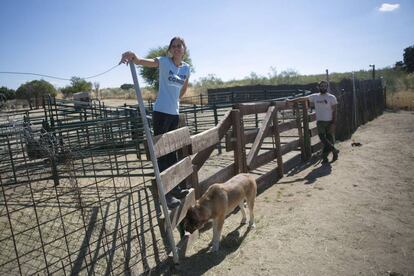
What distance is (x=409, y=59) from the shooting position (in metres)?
40.7

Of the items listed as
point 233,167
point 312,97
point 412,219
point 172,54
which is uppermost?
point 172,54

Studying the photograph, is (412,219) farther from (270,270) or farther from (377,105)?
(377,105)

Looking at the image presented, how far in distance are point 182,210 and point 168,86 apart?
144 cm

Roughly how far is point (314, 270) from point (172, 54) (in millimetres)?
2810

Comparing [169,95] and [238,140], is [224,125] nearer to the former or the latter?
[238,140]

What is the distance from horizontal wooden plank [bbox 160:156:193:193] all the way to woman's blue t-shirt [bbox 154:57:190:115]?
0.62m

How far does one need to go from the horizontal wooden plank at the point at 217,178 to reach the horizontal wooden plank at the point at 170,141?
0.94 m

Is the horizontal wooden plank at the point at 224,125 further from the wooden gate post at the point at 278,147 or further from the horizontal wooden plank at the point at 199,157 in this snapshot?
the wooden gate post at the point at 278,147

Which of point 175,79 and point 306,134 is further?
point 306,134

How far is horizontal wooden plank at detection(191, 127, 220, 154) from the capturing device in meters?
4.64

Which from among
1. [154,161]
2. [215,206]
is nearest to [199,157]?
[215,206]

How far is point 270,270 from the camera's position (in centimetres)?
376

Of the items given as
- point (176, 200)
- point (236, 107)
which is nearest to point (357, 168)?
point (236, 107)

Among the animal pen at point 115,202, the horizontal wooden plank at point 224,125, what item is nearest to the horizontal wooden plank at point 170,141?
the animal pen at point 115,202
